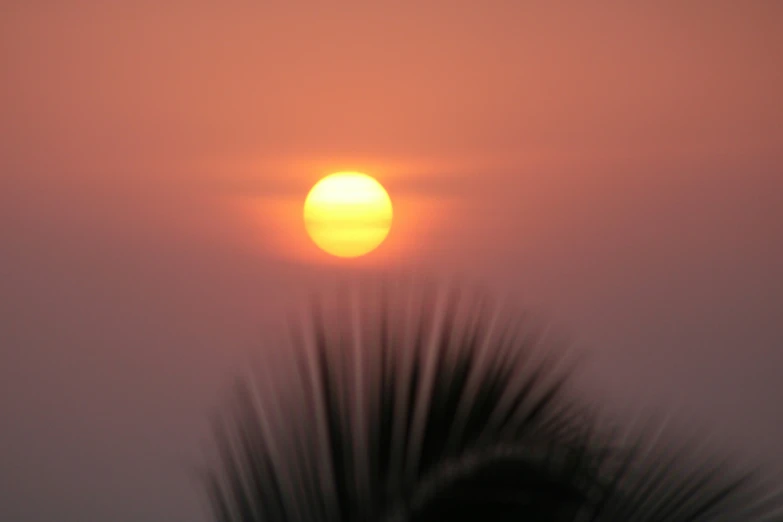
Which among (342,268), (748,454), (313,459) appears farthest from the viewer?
(748,454)

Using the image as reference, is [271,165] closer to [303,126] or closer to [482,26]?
[303,126]

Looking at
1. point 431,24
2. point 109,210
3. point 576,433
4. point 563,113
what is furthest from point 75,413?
point 576,433

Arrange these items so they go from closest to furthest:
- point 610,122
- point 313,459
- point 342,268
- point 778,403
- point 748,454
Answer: point 313,459, point 342,268, point 748,454, point 778,403, point 610,122

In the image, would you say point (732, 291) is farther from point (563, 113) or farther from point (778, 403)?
point (563, 113)

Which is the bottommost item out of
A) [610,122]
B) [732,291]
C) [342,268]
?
[732,291]

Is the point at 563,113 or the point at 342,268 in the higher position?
the point at 563,113

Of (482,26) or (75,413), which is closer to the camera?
(75,413)

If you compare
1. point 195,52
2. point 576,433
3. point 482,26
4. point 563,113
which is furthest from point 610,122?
point 576,433
